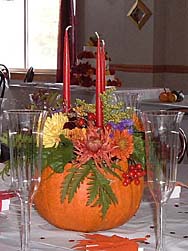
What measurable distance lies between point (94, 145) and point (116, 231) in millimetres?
240

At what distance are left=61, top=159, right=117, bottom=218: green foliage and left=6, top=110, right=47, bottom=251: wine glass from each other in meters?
0.16

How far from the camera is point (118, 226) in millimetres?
1567

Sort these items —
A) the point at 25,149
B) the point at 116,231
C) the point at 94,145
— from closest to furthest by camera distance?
the point at 25,149
the point at 94,145
the point at 116,231

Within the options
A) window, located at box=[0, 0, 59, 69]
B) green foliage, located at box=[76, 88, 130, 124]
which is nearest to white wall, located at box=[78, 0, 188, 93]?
window, located at box=[0, 0, 59, 69]

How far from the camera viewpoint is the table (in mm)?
1425

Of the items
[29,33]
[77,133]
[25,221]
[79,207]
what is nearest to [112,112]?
[77,133]

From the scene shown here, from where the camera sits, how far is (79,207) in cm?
149

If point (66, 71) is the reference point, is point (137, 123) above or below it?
below

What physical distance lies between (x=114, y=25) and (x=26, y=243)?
22.4 feet

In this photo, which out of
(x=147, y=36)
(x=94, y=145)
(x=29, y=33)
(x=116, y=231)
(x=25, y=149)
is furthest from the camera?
(x=29, y=33)

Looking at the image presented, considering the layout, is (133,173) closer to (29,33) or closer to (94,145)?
(94,145)

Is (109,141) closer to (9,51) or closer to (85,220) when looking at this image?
(85,220)

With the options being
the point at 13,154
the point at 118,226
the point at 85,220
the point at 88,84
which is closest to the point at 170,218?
the point at 118,226

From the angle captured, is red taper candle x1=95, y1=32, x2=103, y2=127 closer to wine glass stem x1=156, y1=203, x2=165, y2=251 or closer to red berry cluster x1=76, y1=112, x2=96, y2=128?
red berry cluster x1=76, y1=112, x2=96, y2=128
